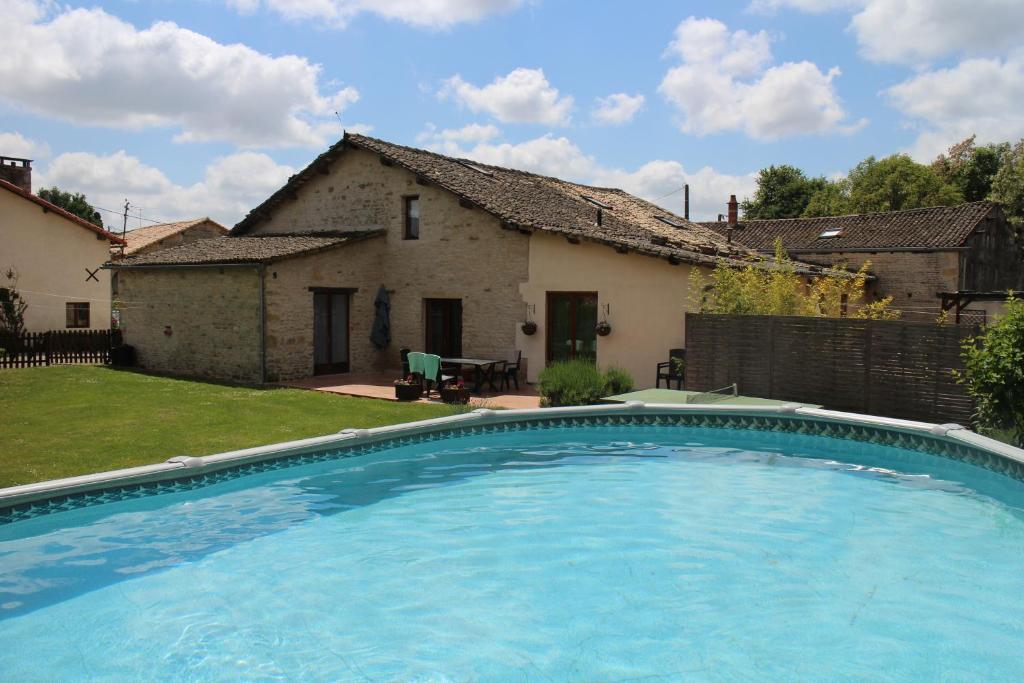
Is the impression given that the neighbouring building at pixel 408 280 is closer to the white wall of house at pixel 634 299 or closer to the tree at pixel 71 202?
the white wall of house at pixel 634 299

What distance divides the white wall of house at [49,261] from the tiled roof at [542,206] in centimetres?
876

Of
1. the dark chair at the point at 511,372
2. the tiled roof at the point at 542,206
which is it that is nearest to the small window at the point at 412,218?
the tiled roof at the point at 542,206

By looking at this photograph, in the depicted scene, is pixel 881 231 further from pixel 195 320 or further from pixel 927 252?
pixel 195 320

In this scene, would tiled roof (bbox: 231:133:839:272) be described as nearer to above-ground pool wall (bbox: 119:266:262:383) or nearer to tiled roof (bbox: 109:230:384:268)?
tiled roof (bbox: 109:230:384:268)

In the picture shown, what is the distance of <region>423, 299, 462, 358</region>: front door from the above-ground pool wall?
170 inches

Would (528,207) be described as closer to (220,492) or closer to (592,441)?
(592,441)

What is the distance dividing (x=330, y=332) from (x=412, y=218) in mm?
3690

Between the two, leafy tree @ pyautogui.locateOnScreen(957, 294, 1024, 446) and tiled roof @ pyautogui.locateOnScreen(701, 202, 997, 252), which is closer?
leafy tree @ pyautogui.locateOnScreen(957, 294, 1024, 446)

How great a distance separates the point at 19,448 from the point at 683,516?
28.1 ft

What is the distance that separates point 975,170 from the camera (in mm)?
43812

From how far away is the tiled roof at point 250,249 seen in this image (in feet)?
59.8

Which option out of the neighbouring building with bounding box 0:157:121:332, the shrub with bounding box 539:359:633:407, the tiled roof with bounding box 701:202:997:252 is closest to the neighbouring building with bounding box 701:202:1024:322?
the tiled roof with bounding box 701:202:997:252

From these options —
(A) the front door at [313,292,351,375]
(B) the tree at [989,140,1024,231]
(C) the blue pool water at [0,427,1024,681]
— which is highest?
(B) the tree at [989,140,1024,231]

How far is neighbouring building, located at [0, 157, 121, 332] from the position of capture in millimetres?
26766
